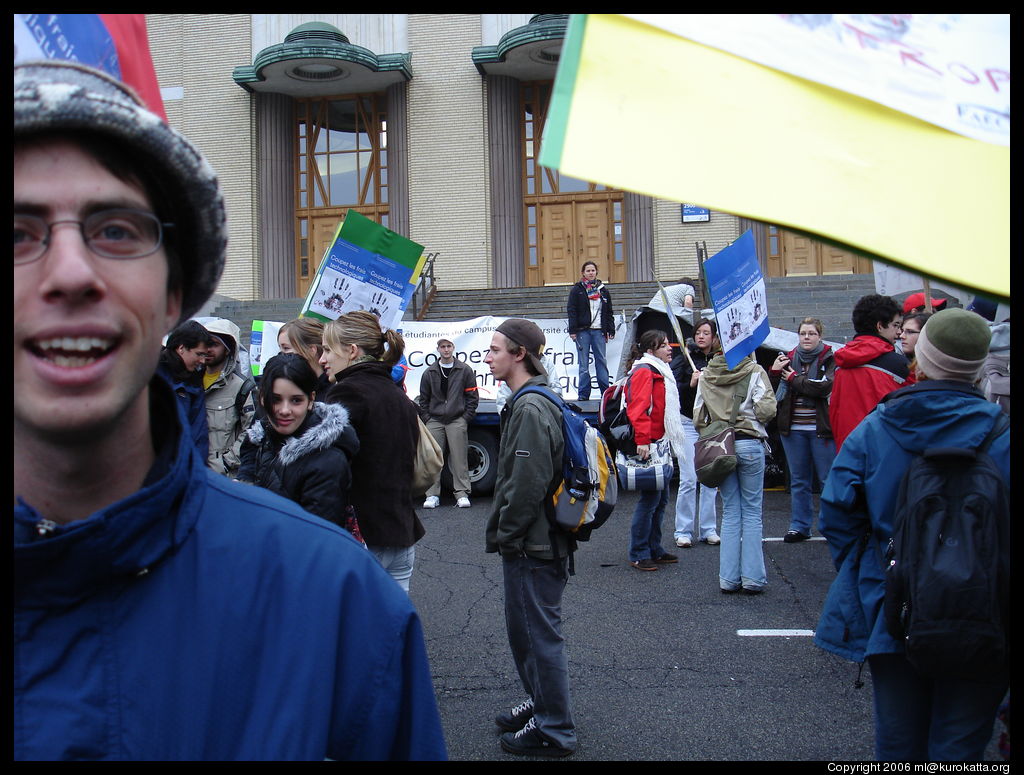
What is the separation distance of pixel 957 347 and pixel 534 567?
200cm

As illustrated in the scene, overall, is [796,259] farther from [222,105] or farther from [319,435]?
[319,435]

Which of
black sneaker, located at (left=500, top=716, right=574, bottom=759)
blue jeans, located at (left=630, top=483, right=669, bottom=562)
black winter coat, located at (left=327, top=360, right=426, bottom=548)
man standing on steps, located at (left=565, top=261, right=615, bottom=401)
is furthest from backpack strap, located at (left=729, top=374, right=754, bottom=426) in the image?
man standing on steps, located at (left=565, top=261, right=615, bottom=401)

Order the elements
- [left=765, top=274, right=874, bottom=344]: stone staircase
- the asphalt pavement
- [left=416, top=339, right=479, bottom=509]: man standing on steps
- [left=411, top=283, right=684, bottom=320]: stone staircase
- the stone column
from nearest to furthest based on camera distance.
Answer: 1. the asphalt pavement
2. [left=416, top=339, right=479, bottom=509]: man standing on steps
3. [left=765, top=274, right=874, bottom=344]: stone staircase
4. [left=411, top=283, right=684, bottom=320]: stone staircase
5. the stone column

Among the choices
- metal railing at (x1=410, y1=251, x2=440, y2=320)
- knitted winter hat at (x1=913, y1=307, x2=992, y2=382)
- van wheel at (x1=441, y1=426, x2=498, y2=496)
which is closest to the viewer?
knitted winter hat at (x1=913, y1=307, x2=992, y2=382)

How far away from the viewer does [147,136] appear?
1198 mm

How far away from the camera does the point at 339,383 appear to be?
14.1ft

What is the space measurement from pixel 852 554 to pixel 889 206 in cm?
262

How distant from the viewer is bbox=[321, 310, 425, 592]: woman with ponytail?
428 cm

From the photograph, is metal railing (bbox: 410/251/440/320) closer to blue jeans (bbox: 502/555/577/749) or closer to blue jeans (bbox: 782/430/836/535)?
blue jeans (bbox: 782/430/836/535)

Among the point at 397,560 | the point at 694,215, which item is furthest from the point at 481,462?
the point at 694,215

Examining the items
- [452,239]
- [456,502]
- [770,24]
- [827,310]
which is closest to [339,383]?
[770,24]

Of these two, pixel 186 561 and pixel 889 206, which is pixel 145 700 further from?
pixel 889 206

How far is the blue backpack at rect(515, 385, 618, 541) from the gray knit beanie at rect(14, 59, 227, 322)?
2809mm

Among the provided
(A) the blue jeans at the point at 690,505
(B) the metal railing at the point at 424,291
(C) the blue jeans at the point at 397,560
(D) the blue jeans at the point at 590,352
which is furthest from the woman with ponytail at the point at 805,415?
(B) the metal railing at the point at 424,291
